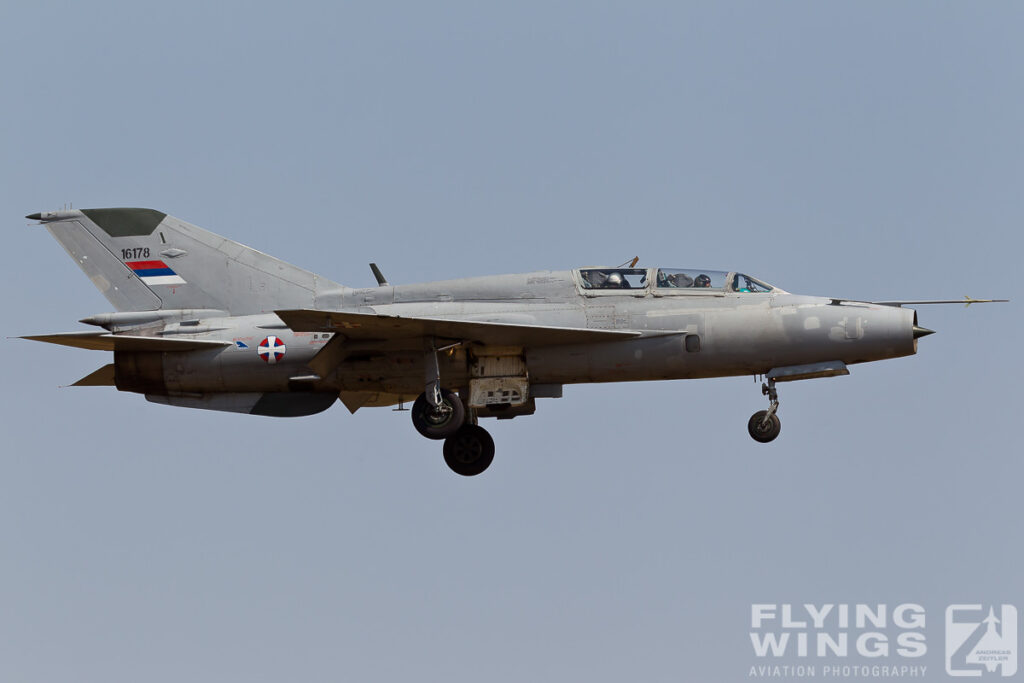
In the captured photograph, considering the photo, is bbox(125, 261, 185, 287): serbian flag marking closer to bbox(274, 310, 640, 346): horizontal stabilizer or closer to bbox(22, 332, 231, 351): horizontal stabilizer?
bbox(22, 332, 231, 351): horizontal stabilizer

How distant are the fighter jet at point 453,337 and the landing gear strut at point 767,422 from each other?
0.02 m

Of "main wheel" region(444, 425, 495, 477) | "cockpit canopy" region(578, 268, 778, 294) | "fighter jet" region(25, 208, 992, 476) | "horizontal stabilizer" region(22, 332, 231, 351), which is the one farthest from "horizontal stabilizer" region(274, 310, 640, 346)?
"horizontal stabilizer" region(22, 332, 231, 351)

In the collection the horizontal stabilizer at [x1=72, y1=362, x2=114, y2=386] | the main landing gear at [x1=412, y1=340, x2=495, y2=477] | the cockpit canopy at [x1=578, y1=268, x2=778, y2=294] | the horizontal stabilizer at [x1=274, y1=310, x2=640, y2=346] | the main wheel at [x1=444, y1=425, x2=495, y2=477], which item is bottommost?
the main wheel at [x1=444, y1=425, x2=495, y2=477]

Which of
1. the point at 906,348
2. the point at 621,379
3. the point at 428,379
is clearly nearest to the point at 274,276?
Result: the point at 428,379

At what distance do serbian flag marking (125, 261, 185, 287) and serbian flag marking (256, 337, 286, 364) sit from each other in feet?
7.12

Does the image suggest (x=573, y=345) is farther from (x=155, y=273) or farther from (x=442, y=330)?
(x=155, y=273)

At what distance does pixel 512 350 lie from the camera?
2106cm

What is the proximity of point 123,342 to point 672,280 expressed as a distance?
27.4ft

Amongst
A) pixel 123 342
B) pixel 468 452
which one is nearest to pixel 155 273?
pixel 123 342

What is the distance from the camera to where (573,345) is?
2094cm

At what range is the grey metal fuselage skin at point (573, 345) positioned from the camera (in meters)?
20.6

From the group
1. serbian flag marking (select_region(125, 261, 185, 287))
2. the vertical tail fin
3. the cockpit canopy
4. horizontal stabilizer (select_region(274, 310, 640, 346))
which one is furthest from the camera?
serbian flag marking (select_region(125, 261, 185, 287))

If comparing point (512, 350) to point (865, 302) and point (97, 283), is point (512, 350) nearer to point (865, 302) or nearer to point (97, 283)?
point (865, 302)

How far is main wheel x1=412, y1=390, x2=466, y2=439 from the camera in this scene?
20.6 metres
